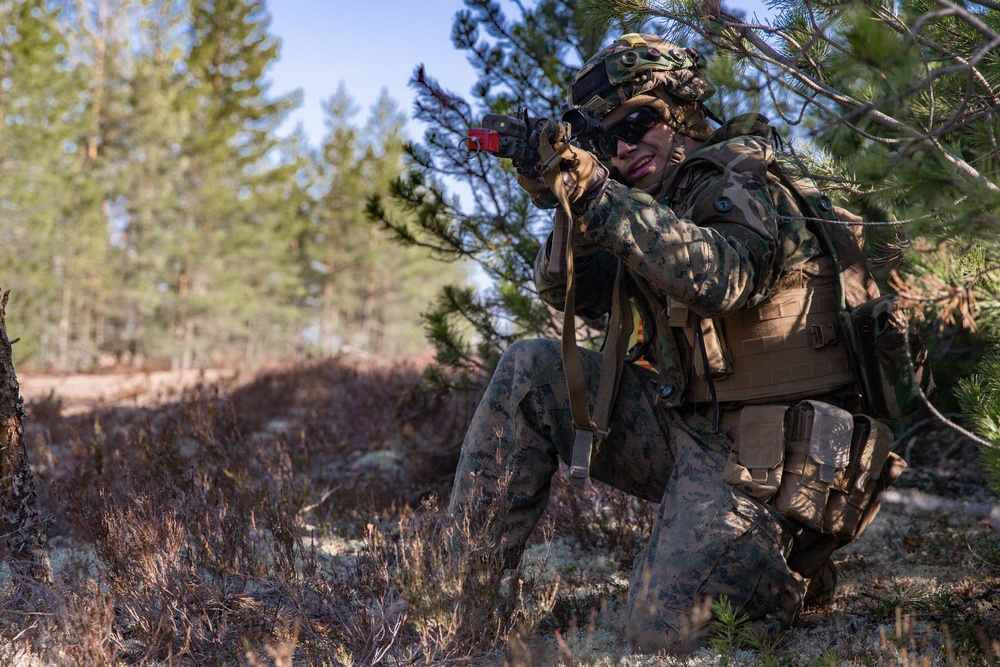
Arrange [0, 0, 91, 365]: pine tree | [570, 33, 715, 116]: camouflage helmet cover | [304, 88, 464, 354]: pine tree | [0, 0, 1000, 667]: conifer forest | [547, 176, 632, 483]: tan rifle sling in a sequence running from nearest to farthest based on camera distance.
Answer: [0, 0, 1000, 667]: conifer forest
[547, 176, 632, 483]: tan rifle sling
[570, 33, 715, 116]: camouflage helmet cover
[0, 0, 91, 365]: pine tree
[304, 88, 464, 354]: pine tree

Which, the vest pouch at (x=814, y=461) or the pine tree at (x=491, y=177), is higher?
the pine tree at (x=491, y=177)

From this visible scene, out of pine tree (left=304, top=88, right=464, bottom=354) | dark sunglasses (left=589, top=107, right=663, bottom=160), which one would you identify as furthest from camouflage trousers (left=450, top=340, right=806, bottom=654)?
pine tree (left=304, top=88, right=464, bottom=354)

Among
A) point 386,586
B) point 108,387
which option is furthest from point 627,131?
point 108,387

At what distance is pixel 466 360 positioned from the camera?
14.6 feet

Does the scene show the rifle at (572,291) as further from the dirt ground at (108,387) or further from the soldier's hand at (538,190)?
the dirt ground at (108,387)

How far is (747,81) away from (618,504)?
6.47ft

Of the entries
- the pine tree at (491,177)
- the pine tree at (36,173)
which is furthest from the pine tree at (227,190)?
the pine tree at (491,177)

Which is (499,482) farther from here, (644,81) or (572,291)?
(644,81)

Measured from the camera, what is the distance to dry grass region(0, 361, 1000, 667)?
6.61ft

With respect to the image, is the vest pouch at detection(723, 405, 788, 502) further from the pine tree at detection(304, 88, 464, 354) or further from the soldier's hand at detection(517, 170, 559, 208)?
the pine tree at detection(304, 88, 464, 354)

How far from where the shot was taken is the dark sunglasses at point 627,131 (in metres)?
2.87

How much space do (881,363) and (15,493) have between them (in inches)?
111

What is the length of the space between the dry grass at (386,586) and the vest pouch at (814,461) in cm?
40

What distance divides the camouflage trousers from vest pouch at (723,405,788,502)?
0.05m
